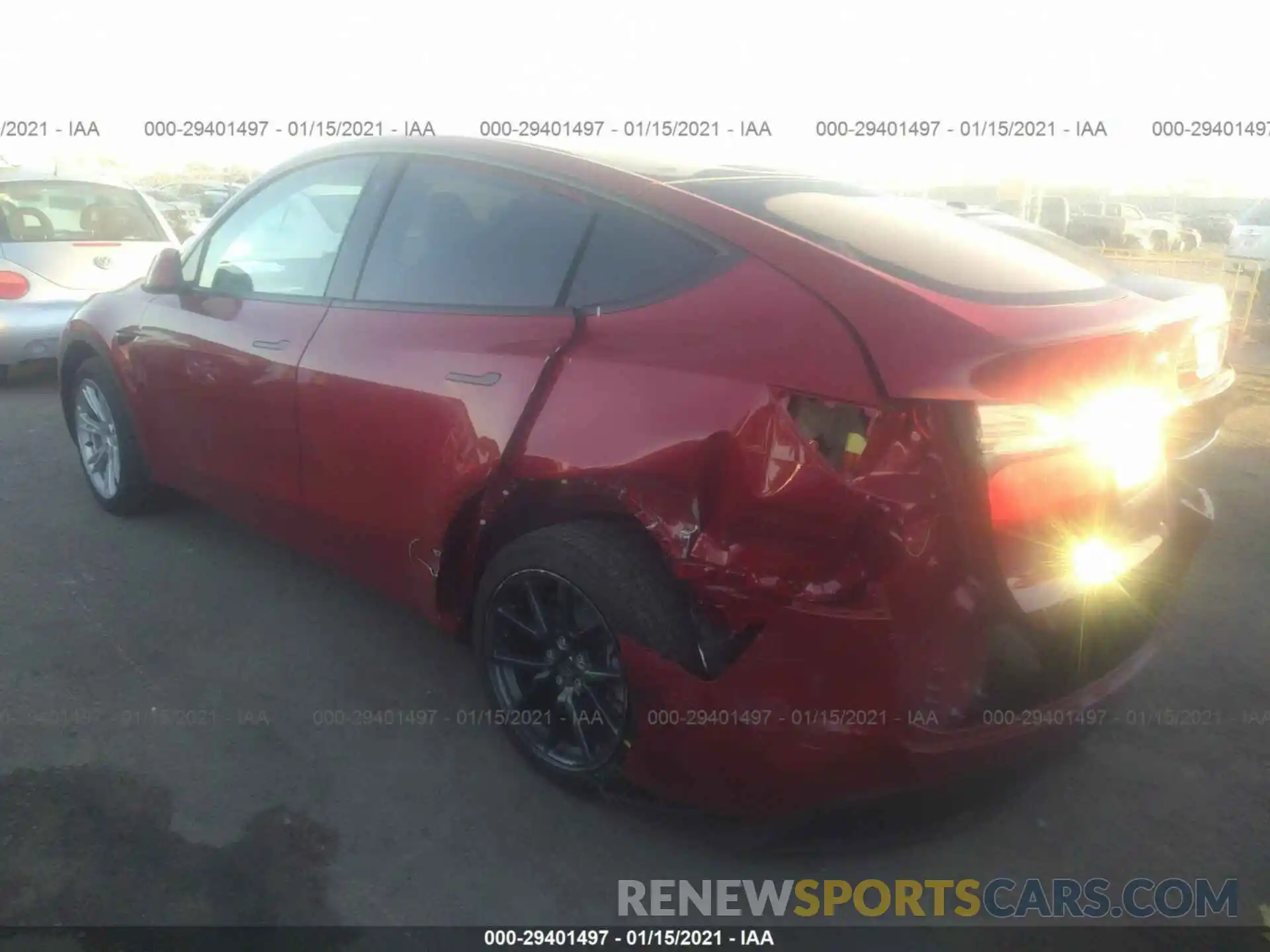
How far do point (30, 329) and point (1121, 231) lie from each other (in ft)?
83.9

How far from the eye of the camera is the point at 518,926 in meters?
2.38

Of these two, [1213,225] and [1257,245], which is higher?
[1213,225]

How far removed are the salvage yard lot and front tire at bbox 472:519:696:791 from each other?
16 centimetres

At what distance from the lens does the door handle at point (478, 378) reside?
2.71 metres

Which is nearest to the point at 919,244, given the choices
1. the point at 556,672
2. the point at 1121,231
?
the point at 556,672

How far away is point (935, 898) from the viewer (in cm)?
249

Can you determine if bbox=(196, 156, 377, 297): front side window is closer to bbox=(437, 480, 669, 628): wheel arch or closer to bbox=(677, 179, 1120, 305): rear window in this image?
bbox=(437, 480, 669, 628): wheel arch

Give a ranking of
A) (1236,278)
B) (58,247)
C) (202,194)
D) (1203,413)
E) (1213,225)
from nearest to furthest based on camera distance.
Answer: (1203,413) → (58,247) → (1236,278) → (202,194) → (1213,225)

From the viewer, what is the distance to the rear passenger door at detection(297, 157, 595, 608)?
2748mm

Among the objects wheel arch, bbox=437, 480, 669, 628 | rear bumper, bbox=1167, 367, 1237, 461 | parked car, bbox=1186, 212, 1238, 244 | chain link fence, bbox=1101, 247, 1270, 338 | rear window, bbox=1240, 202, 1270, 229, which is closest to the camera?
wheel arch, bbox=437, 480, 669, 628

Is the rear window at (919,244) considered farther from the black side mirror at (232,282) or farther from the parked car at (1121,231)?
the parked car at (1121,231)

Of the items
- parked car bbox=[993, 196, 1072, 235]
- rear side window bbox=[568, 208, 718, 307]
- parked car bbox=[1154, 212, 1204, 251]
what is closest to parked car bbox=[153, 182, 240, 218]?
parked car bbox=[993, 196, 1072, 235]

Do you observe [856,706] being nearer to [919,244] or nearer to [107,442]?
[919,244]

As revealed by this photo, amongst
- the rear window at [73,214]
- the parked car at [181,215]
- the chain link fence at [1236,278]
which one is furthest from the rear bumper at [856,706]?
the parked car at [181,215]
